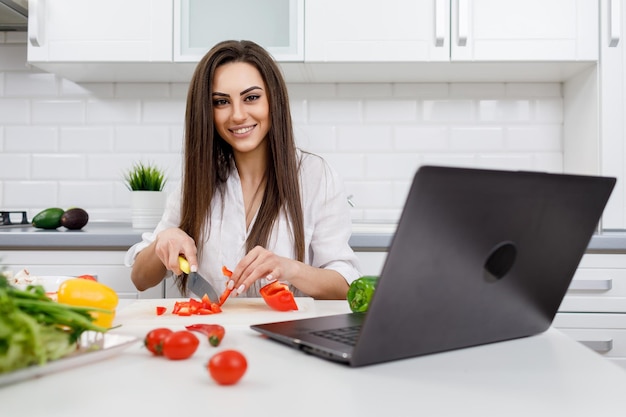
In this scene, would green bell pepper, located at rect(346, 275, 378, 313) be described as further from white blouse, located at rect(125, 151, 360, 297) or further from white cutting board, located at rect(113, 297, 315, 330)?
white blouse, located at rect(125, 151, 360, 297)

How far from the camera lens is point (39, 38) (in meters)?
2.37

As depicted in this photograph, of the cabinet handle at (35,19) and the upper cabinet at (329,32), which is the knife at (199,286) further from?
the cabinet handle at (35,19)

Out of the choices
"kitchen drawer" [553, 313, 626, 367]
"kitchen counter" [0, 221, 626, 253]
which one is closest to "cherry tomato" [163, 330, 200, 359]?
"kitchen counter" [0, 221, 626, 253]

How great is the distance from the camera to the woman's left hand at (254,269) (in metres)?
1.23

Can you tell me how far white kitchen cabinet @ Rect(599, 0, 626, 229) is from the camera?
2328 mm

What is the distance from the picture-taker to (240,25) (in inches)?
96.3

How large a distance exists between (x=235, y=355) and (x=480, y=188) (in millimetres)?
300

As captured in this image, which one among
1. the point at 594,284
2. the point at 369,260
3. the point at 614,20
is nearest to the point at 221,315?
the point at 369,260

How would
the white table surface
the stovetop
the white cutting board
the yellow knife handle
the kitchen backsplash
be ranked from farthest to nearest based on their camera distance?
the kitchen backsplash → the stovetop → the yellow knife handle → the white cutting board → the white table surface

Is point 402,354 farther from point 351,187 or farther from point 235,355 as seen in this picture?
point 351,187

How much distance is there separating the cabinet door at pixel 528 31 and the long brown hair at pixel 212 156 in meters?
0.85

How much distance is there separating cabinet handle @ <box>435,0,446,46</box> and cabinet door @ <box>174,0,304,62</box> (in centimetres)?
48

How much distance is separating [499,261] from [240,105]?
3.72ft

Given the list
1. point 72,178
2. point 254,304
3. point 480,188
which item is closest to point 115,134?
point 72,178
